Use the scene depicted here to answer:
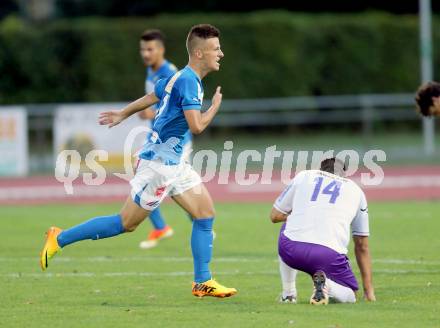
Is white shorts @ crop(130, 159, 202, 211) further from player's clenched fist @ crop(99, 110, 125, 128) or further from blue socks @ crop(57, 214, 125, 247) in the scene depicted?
player's clenched fist @ crop(99, 110, 125, 128)

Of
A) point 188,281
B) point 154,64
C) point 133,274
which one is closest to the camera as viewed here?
point 188,281

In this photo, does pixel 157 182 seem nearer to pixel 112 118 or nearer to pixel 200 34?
pixel 112 118

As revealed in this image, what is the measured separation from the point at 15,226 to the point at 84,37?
18.4 m

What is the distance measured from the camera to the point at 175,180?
10.0 meters

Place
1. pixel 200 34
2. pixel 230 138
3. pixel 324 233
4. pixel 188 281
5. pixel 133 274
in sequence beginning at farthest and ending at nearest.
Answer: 1. pixel 230 138
2. pixel 133 274
3. pixel 188 281
4. pixel 200 34
5. pixel 324 233

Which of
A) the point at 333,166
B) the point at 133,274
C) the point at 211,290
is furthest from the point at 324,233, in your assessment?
the point at 133,274

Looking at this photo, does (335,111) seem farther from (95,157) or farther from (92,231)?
(92,231)

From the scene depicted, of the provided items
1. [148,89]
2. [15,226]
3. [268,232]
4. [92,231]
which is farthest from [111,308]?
[15,226]

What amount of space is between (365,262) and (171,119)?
2081mm

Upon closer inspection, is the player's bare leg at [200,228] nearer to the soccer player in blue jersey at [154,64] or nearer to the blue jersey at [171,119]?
the blue jersey at [171,119]

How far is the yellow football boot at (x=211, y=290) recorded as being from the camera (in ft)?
32.2

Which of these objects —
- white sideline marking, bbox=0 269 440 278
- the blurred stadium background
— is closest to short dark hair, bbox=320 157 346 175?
the blurred stadium background

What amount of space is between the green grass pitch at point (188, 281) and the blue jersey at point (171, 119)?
4.14ft

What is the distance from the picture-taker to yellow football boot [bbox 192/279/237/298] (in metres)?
9.83
